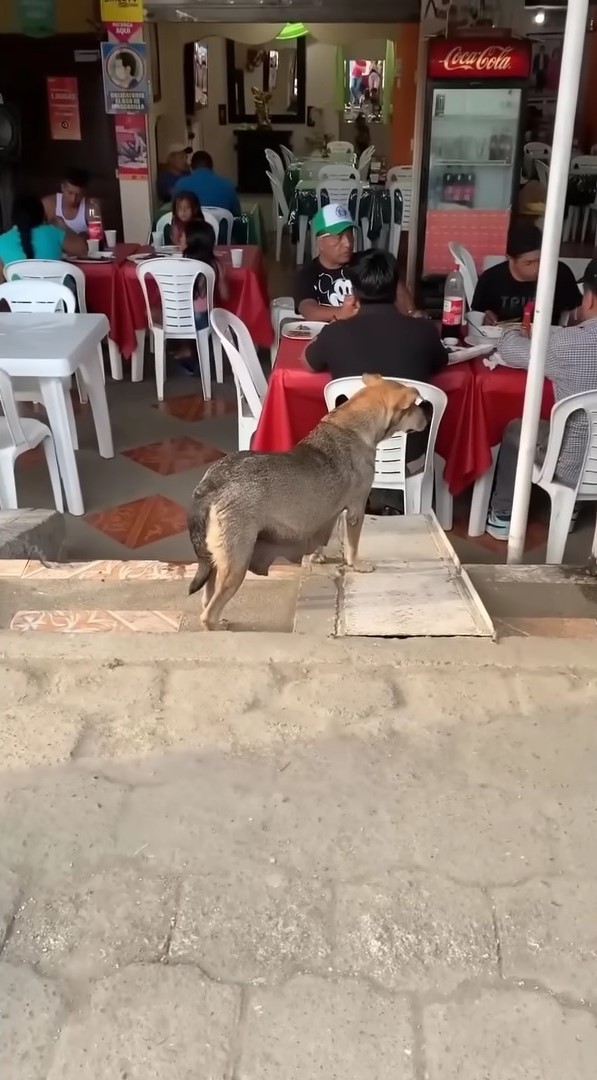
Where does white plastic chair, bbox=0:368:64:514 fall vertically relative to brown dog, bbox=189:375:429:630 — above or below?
below

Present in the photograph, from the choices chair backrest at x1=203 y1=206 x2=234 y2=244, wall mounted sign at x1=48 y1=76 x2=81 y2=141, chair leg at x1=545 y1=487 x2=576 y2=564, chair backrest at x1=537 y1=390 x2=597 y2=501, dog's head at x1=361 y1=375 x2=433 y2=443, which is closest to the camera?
dog's head at x1=361 y1=375 x2=433 y2=443

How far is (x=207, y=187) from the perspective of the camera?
7004mm

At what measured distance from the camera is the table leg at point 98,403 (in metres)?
3.99

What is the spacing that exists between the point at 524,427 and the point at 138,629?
3.62ft

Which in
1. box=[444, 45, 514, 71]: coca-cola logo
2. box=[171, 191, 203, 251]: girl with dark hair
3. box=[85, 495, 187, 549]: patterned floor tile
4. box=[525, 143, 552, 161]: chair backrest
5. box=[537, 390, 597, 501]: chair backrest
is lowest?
box=[85, 495, 187, 549]: patterned floor tile

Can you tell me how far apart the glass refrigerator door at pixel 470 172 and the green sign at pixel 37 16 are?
356 cm

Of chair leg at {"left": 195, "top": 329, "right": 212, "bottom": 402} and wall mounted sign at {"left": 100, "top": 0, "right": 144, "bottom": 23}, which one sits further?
wall mounted sign at {"left": 100, "top": 0, "right": 144, "bottom": 23}

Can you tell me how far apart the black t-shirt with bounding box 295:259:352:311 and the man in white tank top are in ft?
7.69

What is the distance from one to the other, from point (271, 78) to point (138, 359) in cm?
960

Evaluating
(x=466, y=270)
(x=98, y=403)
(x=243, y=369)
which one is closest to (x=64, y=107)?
(x=466, y=270)

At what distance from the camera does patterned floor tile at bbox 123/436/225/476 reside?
13.7ft

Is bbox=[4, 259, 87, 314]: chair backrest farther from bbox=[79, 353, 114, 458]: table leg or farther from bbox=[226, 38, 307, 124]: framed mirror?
bbox=[226, 38, 307, 124]: framed mirror

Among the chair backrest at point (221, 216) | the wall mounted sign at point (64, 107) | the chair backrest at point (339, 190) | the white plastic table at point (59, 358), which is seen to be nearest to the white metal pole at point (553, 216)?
the white plastic table at point (59, 358)

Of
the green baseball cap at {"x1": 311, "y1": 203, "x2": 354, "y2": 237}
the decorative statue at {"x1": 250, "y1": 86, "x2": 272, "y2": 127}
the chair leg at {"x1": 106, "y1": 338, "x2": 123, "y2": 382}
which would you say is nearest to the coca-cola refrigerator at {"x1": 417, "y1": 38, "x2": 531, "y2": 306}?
the green baseball cap at {"x1": 311, "y1": 203, "x2": 354, "y2": 237}
